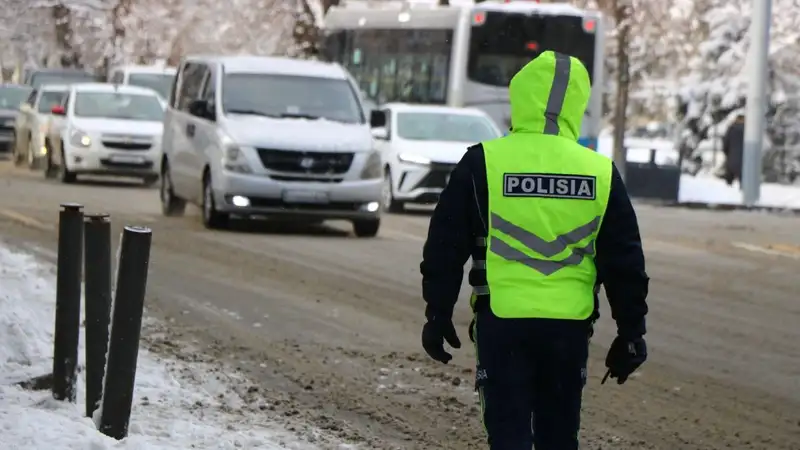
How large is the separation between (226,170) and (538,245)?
45.2 feet

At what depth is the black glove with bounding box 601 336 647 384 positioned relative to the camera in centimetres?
504

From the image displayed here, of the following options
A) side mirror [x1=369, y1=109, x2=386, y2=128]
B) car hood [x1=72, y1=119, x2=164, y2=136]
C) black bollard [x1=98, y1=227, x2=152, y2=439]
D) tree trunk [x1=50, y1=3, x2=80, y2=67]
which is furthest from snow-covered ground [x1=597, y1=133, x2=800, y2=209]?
black bollard [x1=98, y1=227, x2=152, y2=439]

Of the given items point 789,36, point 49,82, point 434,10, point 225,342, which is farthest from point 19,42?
point 225,342

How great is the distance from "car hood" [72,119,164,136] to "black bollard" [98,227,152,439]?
67.1 feet

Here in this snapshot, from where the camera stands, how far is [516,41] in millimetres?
30656

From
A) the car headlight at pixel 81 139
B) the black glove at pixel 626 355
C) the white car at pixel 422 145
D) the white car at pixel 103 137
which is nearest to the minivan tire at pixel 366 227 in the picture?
the white car at pixel 422 145

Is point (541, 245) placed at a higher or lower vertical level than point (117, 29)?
lower

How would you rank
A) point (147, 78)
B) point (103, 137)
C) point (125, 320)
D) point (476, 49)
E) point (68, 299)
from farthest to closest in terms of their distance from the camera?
point (147, 78) → point (476, 49) → point (103, 137) → point (68, 299) → point (125, 320)

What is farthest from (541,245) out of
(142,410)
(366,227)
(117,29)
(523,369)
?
(117,29)

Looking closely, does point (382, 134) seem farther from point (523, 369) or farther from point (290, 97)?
point (523, 369)

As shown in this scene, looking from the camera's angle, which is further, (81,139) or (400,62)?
(400,62)

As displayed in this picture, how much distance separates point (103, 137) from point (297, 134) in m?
9.08

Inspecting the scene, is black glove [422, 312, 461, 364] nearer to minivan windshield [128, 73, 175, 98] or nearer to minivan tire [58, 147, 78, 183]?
minivan tire [58, 147, 78, 183]

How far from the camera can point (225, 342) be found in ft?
36.1
